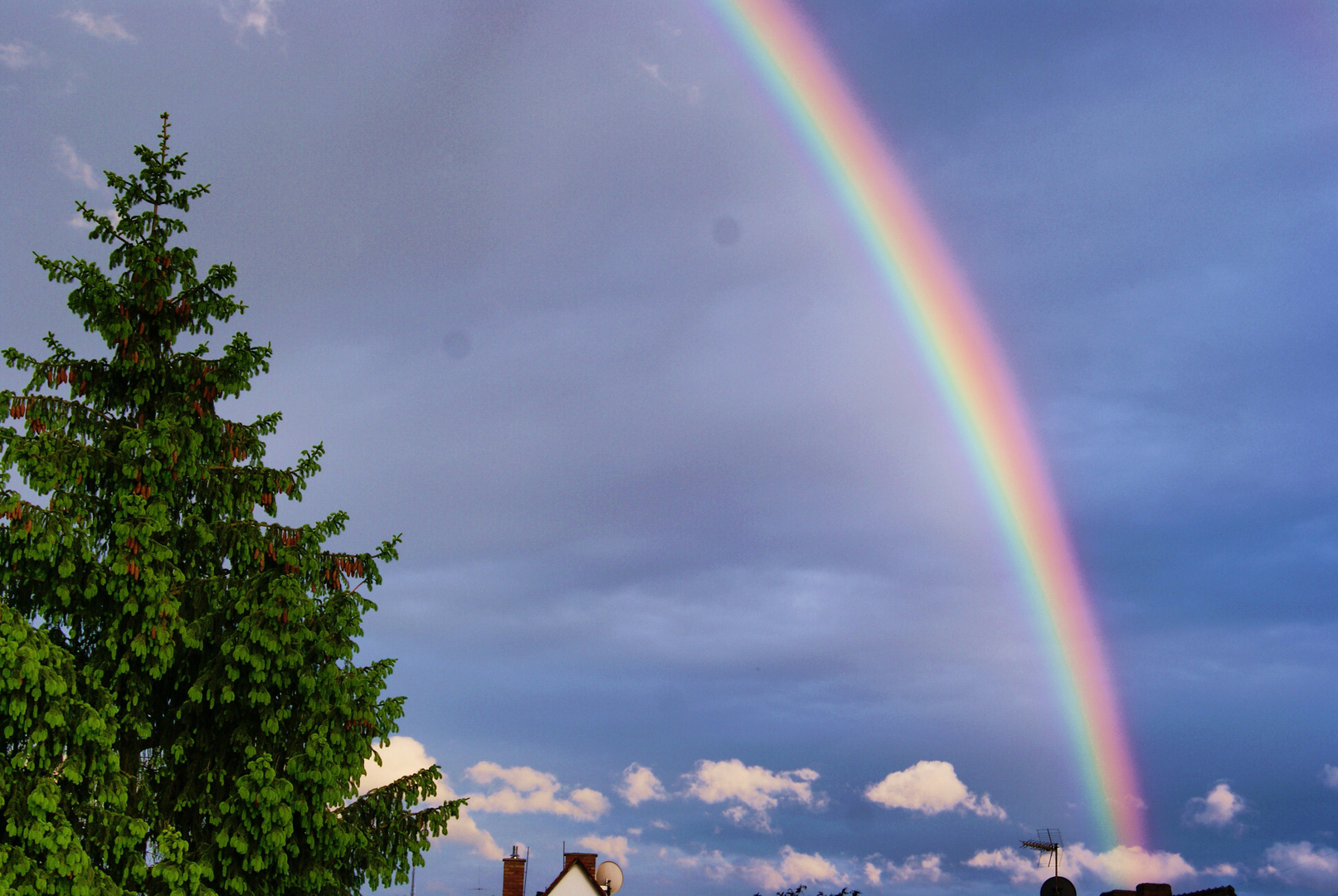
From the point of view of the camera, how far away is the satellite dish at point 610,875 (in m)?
29.5

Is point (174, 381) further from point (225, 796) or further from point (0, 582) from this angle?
point (225, 796)

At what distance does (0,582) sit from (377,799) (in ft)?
19.2

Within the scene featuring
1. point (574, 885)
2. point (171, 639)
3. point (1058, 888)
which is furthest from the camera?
point (574, 885)

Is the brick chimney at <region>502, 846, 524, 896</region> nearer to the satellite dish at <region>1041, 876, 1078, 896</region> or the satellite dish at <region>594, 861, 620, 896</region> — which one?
the satellite dish at <region>594, 861, 620, 896</region>

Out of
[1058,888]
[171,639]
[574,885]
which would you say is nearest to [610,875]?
[574,885]

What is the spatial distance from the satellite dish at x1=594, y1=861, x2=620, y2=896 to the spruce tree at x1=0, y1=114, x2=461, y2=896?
13.8 meters

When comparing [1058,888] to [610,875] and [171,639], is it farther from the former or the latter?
[171,639]

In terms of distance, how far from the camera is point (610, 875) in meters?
29.7

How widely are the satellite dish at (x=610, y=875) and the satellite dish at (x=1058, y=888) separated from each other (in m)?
10.5

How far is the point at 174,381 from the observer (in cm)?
1748

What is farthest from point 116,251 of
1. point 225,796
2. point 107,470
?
point 225,796

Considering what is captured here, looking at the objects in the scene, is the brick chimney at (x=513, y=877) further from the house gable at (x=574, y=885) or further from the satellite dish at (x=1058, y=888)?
the satellite dish at (x=1058, y=888)

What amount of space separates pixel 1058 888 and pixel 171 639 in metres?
19.6

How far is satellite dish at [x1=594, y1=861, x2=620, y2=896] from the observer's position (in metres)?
29.5
